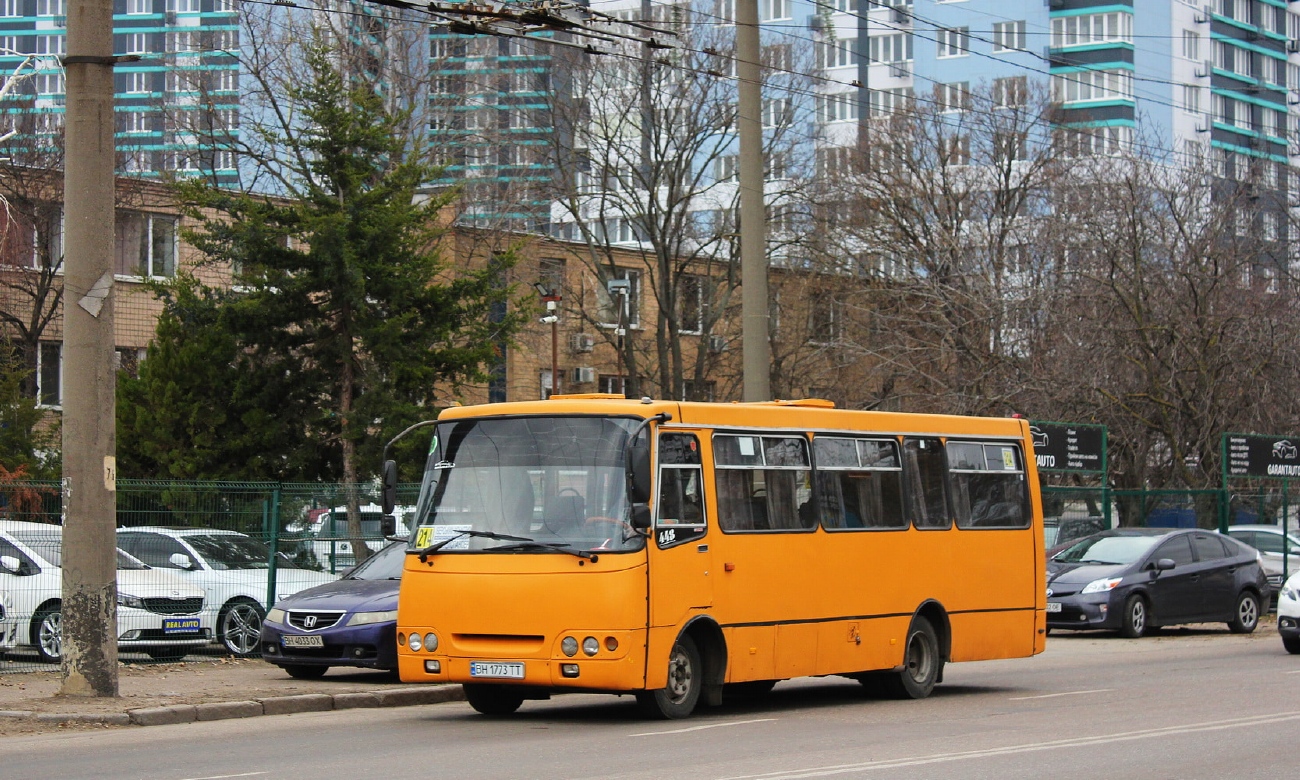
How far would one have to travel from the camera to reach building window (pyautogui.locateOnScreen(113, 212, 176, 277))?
40344mm

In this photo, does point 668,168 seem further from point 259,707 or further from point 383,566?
point 259,707

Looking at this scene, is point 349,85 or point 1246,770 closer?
point 1246,770

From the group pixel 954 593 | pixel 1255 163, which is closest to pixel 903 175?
pixel 1255 163

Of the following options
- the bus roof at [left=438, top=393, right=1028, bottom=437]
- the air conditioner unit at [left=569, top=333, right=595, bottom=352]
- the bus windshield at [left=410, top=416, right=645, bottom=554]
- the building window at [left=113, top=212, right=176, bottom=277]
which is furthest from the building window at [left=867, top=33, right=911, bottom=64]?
the bus windshield at [left=410, top=416, right=645, bottom=554]

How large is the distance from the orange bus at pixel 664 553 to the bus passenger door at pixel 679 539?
2 centimetres

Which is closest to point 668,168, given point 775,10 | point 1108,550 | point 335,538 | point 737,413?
point 1108,550

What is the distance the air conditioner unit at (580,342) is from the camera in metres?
51.8

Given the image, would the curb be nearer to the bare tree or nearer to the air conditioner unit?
the bare tree

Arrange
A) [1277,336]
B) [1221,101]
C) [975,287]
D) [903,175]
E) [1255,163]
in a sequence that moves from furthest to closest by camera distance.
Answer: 1. [1221,101]
2. [903,175]
3. [1255,163]
4. [975,287]
5. [1277,336]

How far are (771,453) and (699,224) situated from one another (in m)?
36.8

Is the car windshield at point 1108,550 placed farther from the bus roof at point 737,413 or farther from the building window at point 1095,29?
the building window at point 1095,29

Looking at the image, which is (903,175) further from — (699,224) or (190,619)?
(190,619)

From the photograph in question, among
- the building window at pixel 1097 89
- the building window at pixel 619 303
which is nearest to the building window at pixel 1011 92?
the building window at pixel 619 303

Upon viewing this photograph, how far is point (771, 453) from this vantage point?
14703 millimetres
